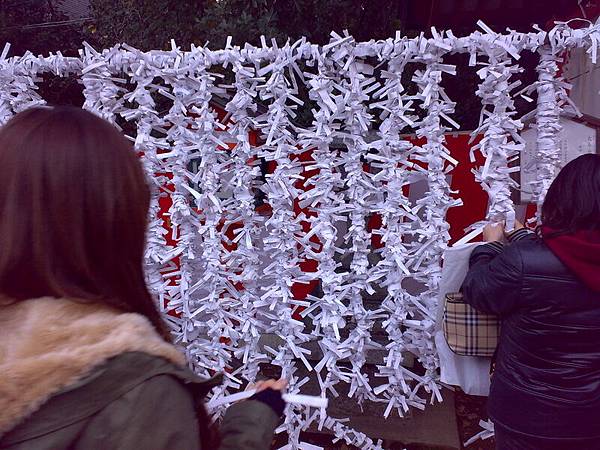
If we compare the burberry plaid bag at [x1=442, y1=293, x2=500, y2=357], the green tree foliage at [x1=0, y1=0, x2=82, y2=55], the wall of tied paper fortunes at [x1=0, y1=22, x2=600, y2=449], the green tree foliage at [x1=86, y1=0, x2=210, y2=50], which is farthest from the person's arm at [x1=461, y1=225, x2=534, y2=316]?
the green tree foliage at [x1=0, y1=0, x2=82, y2=55]

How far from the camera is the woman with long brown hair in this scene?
2.63 ft

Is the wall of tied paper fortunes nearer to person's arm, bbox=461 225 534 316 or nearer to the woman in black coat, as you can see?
person's arm, bbox=461 225 534 316

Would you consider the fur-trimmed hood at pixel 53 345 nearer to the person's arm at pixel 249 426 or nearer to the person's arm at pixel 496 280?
the person's arm at pixel 249 426

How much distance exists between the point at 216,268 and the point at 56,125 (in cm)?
170

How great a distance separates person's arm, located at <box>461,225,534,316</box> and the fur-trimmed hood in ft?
4.11

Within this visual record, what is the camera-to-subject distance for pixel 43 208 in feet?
2.75

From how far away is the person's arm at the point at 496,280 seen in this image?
1.72 m

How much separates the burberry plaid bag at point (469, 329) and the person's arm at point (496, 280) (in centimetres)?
11

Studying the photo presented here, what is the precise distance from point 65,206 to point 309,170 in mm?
1731

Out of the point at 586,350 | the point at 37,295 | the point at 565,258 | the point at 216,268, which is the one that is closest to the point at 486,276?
the point at 565,258

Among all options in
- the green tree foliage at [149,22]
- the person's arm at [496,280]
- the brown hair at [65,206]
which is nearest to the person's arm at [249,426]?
the brown hair at [65,206]

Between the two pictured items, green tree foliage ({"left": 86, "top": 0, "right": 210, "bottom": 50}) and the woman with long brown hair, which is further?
green tree foliage ({"left": 86, "top": 0, "right": 210, "bottom": 50})

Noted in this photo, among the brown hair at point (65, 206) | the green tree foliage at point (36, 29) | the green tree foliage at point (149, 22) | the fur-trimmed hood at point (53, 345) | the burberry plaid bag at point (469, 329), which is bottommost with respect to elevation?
the burberry plaid bag at point (469, 329)

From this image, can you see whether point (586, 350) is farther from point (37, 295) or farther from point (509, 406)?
point (37, 295)
